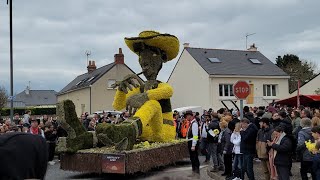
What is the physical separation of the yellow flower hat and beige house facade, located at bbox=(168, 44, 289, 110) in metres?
20.2

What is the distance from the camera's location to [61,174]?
536 inches

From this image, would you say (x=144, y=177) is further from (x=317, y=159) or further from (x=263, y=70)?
(x=263, y=70)

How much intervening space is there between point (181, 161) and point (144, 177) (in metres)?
3.13

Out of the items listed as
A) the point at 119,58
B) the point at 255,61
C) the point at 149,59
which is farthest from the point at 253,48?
the point at 149,59

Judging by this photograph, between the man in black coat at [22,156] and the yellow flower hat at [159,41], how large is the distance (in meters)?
11.2

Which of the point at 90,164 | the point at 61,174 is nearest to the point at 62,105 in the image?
the point at 90,164

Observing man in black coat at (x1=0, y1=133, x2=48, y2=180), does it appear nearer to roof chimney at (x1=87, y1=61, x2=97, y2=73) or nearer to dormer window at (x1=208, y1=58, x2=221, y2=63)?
dormer window at (x1=208, y1=58, x2=221, y2=63)

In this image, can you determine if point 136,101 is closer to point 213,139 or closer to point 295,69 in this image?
point 213,139

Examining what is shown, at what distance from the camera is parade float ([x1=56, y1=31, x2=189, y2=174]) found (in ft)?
37.3

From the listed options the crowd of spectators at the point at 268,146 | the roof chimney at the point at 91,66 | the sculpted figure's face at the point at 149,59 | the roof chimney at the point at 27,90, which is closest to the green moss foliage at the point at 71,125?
the sculpted figure's face at the point at 149,59

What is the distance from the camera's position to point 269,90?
1455 inches

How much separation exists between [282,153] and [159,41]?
19.6 ft

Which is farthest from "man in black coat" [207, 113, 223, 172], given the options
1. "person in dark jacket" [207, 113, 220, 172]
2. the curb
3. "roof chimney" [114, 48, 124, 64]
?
"roof chimney" [114, 48, 124, 64]

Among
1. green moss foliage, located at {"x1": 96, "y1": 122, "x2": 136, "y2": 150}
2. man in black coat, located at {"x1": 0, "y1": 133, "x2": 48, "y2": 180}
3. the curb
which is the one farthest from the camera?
the curb
